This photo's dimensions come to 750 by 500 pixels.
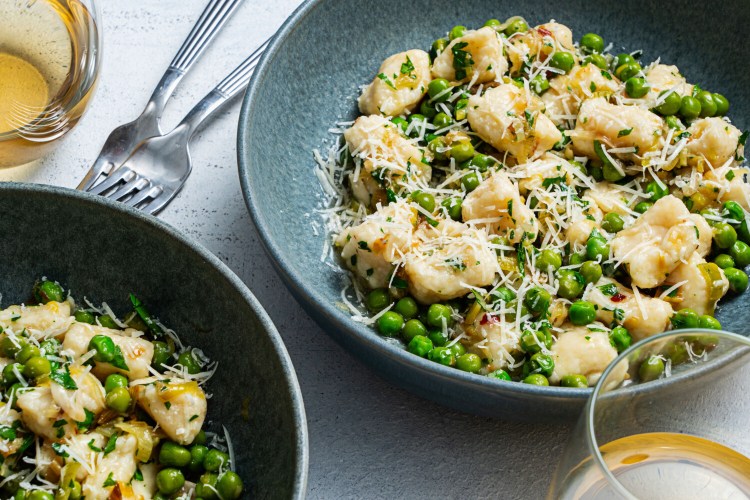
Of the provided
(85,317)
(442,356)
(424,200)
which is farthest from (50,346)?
(424,200)

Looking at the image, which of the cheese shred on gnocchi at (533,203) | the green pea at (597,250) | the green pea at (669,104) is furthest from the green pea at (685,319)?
the green pea at (669,104)

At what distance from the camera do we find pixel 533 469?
2.50 meters

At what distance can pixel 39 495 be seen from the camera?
6.68 ft

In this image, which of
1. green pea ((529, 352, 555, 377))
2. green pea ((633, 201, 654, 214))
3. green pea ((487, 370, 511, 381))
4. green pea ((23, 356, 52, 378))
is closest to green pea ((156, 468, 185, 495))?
green pea ((23, 356, 52, 378))

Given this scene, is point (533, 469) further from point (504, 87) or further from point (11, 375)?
point (11, 375)

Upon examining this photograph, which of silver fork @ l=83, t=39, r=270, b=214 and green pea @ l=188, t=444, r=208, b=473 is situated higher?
silver fork @ l=83, t=39, r=270, b=214

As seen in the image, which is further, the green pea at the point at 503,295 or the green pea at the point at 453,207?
the green pea at the point at 453,207

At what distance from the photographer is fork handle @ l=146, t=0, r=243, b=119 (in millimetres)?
3227

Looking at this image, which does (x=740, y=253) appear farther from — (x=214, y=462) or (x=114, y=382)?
(x=114, y=382)

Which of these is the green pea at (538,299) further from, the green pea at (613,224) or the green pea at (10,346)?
the green pea at (10,346)

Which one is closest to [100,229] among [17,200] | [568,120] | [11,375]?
[17,200]

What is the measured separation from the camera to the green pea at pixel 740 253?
8.82ft

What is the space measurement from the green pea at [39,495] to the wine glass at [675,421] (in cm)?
112

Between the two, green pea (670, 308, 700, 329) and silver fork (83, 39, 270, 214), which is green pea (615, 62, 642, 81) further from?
silver fork (83, 39, 270, 214)
